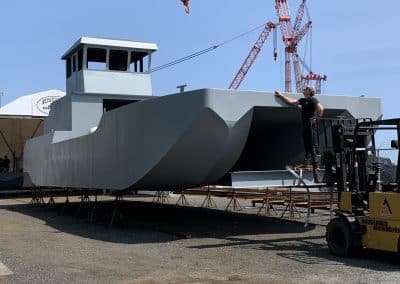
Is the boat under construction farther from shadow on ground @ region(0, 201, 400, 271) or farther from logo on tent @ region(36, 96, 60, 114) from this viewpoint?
logo on tent @ region(36, 96, 60, 114)

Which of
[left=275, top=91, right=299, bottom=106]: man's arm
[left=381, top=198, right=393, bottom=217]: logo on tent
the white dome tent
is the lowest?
[left=381, top=198, right=393, bottom=217]: logo on tent

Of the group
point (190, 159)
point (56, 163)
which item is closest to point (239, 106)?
point (190, 159)

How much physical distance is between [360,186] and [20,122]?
1292 inches

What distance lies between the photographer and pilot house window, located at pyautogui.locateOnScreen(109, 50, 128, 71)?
21.0 m

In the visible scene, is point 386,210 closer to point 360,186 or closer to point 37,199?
point 360,186

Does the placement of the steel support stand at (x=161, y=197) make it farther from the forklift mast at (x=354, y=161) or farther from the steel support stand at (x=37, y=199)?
the forklift mast at (x=354, y=161)

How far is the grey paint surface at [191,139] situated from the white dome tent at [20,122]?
20.7m

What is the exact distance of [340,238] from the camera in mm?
10008

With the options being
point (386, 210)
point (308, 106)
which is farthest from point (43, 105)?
point (386, 210)

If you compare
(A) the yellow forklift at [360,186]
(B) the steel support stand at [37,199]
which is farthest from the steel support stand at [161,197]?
(A) the yellow forklift at [360,186]

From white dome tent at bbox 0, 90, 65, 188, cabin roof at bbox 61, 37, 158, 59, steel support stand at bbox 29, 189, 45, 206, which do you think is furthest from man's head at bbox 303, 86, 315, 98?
white dome tent at bbox 0, 90, 65, 188

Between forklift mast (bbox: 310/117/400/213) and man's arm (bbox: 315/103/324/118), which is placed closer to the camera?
forklift mast (bbox: 310/117/400/213)

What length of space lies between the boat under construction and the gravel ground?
56.9 inches

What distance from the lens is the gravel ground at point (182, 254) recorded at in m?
8.27
